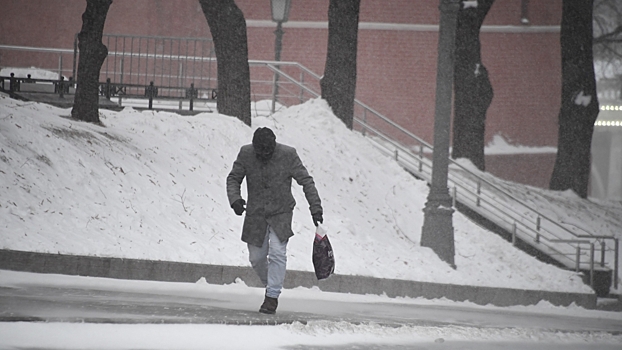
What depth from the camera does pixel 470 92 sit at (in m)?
24.7

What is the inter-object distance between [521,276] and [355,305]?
19.9 ft

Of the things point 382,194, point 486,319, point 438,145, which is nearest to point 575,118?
point 382,194

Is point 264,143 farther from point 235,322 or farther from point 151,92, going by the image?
point 151,92

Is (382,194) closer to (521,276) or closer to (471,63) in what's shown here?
(521,276)

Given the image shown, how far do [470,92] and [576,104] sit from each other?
3102mm

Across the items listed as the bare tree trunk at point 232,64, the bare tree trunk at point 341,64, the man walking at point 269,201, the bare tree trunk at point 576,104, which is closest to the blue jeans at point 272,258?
the man walking at point 269,201

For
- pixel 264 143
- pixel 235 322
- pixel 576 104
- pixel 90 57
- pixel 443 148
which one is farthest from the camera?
pixel 576 104

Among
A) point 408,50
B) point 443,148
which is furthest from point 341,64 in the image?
point 408,50

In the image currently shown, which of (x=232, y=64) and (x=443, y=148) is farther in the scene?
(x=232, y=64)

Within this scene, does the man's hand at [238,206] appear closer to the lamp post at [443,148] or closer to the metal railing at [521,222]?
the lamp post at [443,148]

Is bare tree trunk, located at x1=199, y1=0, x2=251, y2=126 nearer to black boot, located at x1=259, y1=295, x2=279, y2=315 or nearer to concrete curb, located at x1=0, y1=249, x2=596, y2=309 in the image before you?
concrete curb, located at x1=0, y1=249, x2=596, y2=309

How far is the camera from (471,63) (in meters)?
24.9

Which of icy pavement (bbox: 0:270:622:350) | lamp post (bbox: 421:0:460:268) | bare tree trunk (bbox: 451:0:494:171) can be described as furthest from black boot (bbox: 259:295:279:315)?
→ bare tree trunk (bbox: 451:0:494:171)

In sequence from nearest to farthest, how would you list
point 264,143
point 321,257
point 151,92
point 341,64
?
point 264,143, point 321,257, point 151,92, point 341,64
